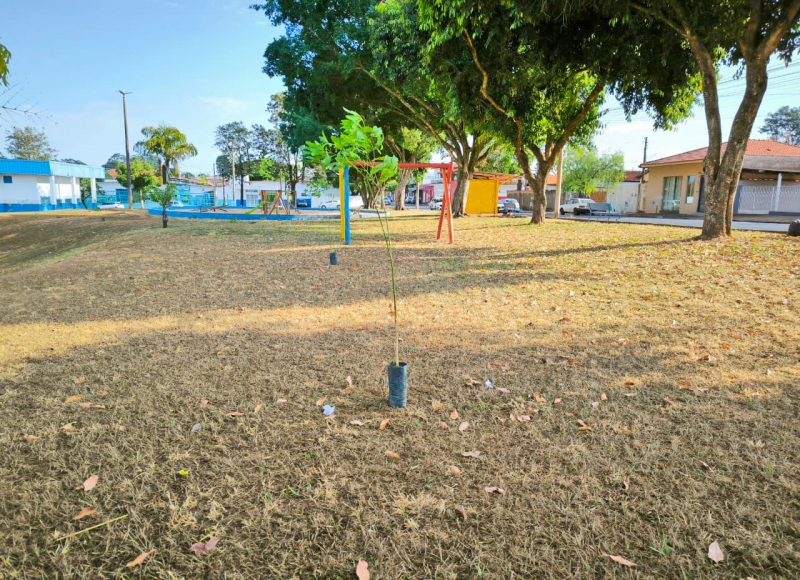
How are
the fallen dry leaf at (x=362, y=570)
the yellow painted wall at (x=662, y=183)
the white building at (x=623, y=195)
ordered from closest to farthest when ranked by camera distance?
the fallen dry leaf at (x=362, y=570) → the yellow painted wall at (x=662, y=183) → the white building at (x=623, y=195)

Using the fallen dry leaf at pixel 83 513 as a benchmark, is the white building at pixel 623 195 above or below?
above

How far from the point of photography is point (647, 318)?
553 cm

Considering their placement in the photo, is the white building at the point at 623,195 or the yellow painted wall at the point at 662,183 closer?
the yellow painted wall at the point at 662,183

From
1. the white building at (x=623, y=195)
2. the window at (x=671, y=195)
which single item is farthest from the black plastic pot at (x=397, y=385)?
the white building at (x=623, y=195)

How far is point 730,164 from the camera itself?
31.6ft

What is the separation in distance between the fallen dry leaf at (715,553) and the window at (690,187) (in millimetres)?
31921

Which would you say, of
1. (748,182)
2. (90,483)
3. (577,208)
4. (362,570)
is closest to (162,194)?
(90,483)

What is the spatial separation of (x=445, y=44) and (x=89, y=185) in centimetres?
4132

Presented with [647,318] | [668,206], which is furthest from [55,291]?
[668,206]

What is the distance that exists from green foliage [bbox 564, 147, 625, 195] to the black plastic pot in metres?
48.0

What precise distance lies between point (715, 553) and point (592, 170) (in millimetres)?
51355

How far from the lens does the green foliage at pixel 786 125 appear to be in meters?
59.8

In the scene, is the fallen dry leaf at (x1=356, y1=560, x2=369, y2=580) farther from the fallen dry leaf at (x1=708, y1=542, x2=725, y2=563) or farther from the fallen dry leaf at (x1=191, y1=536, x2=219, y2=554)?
the fallen dry leaf at (x1=708, y1=542, x2=725, y2=563)

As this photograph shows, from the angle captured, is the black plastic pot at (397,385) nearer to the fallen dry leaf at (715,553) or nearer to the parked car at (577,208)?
the fallen dry leaf at (715,553)
